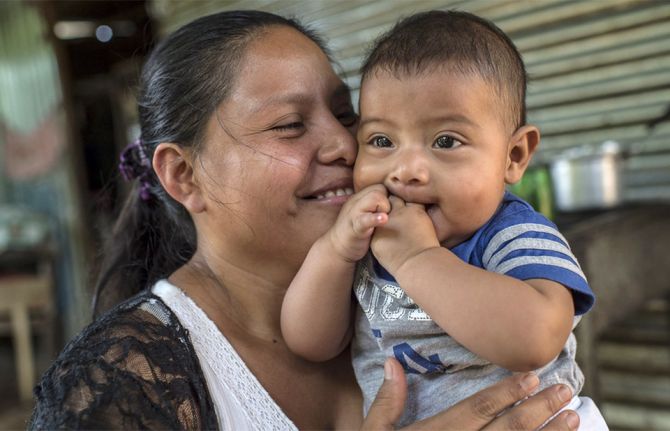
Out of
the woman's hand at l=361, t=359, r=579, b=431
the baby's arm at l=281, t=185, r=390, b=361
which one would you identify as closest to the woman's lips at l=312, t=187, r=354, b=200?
the baby's arm at l=281, t=185, r=390, b=361

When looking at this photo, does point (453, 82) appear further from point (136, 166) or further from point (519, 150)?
point (136, 166)

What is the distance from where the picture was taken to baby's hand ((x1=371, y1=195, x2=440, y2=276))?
4.58 feet

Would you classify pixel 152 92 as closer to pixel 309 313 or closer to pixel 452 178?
pixel 309 313

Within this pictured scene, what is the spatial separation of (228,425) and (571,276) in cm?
87

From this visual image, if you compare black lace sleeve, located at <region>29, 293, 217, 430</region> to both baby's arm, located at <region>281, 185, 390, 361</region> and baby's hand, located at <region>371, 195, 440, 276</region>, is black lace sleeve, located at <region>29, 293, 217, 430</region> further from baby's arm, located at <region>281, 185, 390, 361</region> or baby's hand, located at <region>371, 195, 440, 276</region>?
baby's hand, located at <region>371, 195, 440, 276</region>

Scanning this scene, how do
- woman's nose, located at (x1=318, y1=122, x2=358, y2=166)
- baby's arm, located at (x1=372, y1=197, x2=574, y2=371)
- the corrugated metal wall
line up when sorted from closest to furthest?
1. baby's arm, located at (x1=372, y1=197, x2=574, y2=371)
2. woman's nose, located at (x1=318, y1=122, x2=358, y2=166)
3. the corrugated metal wall

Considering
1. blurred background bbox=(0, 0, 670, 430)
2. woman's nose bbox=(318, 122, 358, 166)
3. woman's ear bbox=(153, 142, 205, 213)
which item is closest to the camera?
woman's nose bbox=(318, 122, 358, 166)

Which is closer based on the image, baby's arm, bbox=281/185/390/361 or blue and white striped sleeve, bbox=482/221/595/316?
blue and white striped sleeve, bbox=482/221/595/316

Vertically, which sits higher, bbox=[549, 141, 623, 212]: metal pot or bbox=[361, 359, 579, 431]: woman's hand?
bbox=[361, 359, 579, 431]: woman's hand

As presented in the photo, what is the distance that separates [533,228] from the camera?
4.61 feet

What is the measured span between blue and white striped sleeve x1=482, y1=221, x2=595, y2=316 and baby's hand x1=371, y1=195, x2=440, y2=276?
5.3 inches

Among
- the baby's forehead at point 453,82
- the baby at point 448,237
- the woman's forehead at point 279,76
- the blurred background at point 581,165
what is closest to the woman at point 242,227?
the woman's forehead at point 279,76

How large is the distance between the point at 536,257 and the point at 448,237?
9.0 inches

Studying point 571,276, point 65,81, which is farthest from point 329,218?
point 65,81
